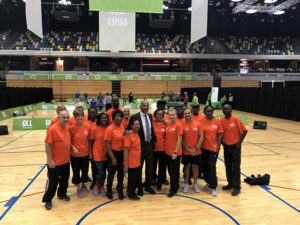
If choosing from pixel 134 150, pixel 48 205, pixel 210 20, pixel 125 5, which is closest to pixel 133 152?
pixel 134 150

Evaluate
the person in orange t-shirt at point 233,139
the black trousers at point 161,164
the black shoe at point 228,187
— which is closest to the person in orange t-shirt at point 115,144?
the black trousers at point 161,164

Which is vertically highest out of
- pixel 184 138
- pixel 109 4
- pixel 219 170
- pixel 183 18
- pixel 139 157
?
pixel 183 18

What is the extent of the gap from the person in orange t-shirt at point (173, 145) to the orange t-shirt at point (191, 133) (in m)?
0.21

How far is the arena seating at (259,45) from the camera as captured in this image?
2914 centimetres

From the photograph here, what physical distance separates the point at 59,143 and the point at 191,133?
226 cm

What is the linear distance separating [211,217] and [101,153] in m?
2.11

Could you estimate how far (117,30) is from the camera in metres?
9.43

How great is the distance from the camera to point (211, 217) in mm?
3492

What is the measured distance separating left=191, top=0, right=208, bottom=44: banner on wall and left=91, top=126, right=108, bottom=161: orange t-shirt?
5.56 meters

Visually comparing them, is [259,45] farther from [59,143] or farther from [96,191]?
[59,143]

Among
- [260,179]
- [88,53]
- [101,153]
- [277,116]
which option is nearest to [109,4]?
[101,153]

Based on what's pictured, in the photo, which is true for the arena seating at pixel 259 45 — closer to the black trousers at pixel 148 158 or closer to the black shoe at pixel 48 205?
the black trousers at pixel 148 158

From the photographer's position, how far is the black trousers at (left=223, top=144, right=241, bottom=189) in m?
4.13

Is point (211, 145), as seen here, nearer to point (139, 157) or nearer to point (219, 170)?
point (139, 157)
